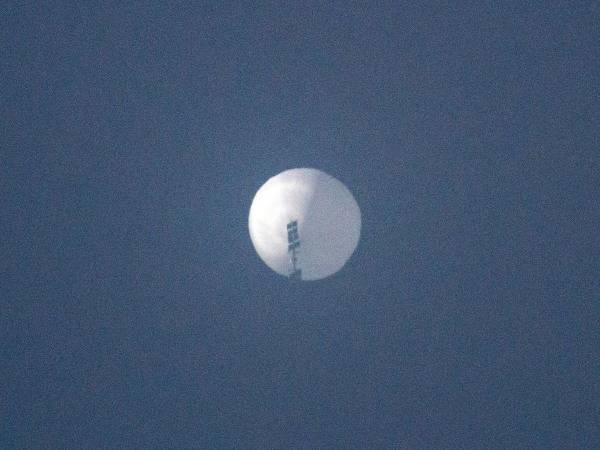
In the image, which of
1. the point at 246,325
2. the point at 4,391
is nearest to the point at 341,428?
the point at 246,325

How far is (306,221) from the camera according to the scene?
7.27 metres

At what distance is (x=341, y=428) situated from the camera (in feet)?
26.0

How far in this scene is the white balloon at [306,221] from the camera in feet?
23.9

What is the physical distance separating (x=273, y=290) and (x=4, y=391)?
4.10m

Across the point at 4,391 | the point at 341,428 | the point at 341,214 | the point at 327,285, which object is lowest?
the point at 341,428

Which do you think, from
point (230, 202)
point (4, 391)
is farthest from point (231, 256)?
point (4, 391)

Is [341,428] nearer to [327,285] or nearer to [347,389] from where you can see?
[347,389]

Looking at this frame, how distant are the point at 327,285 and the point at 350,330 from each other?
2.36ft

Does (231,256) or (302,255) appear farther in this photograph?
(231,256)

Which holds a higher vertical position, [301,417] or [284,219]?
[284,219]

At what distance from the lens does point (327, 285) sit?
25.4ft

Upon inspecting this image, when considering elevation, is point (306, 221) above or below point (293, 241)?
above

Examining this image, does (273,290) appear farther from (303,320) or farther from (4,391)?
(4,391)

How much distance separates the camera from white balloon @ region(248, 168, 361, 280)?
728 cm
